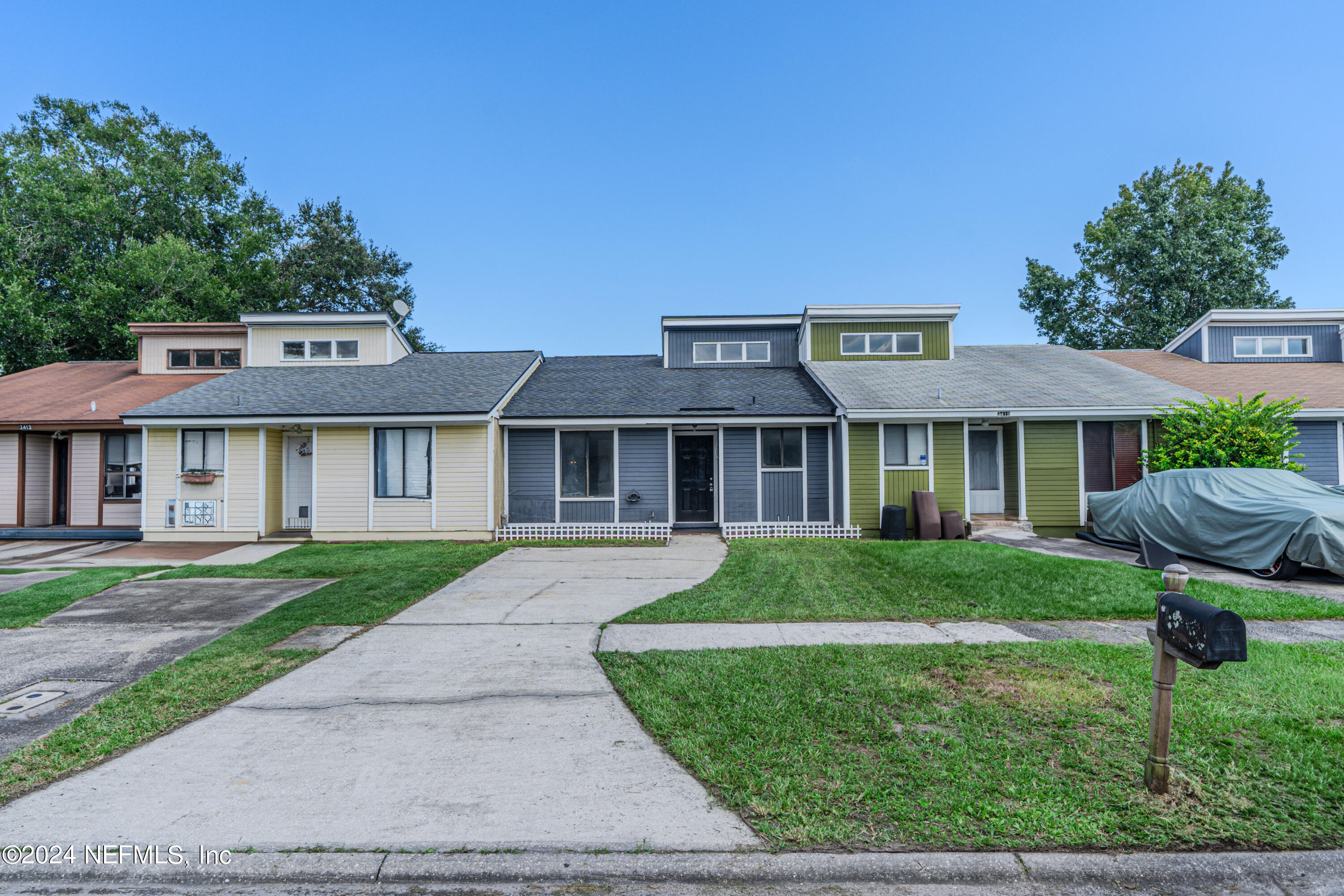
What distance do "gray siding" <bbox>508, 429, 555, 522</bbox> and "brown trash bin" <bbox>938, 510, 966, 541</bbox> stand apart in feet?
29.6

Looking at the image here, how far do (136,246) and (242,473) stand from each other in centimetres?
1935

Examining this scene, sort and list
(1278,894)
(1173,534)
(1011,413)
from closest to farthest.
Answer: (1278,894) → (1173,534) → (1011,413)

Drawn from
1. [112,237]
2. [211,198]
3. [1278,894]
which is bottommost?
[1278,894]

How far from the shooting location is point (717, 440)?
15.3 metres

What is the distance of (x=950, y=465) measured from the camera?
47.4 ft

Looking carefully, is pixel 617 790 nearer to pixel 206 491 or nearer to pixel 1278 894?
pixel 1278 894

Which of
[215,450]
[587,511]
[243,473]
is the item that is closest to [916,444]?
[587,511]

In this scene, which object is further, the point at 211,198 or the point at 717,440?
the point at 211,198

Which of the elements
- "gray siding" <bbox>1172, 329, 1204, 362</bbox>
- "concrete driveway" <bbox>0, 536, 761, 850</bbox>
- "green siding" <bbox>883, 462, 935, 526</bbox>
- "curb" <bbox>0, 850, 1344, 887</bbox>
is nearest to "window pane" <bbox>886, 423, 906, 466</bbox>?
"green siding" <bbox>883, 462, 935, 526</bbox>

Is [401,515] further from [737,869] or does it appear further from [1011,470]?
[1011,470]

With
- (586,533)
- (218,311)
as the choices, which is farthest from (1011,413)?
(218,311)

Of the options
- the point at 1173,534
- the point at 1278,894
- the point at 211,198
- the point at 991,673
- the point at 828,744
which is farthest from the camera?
the point at 211,198

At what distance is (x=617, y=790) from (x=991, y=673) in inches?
137

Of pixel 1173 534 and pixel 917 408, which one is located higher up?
pixel 917 408
